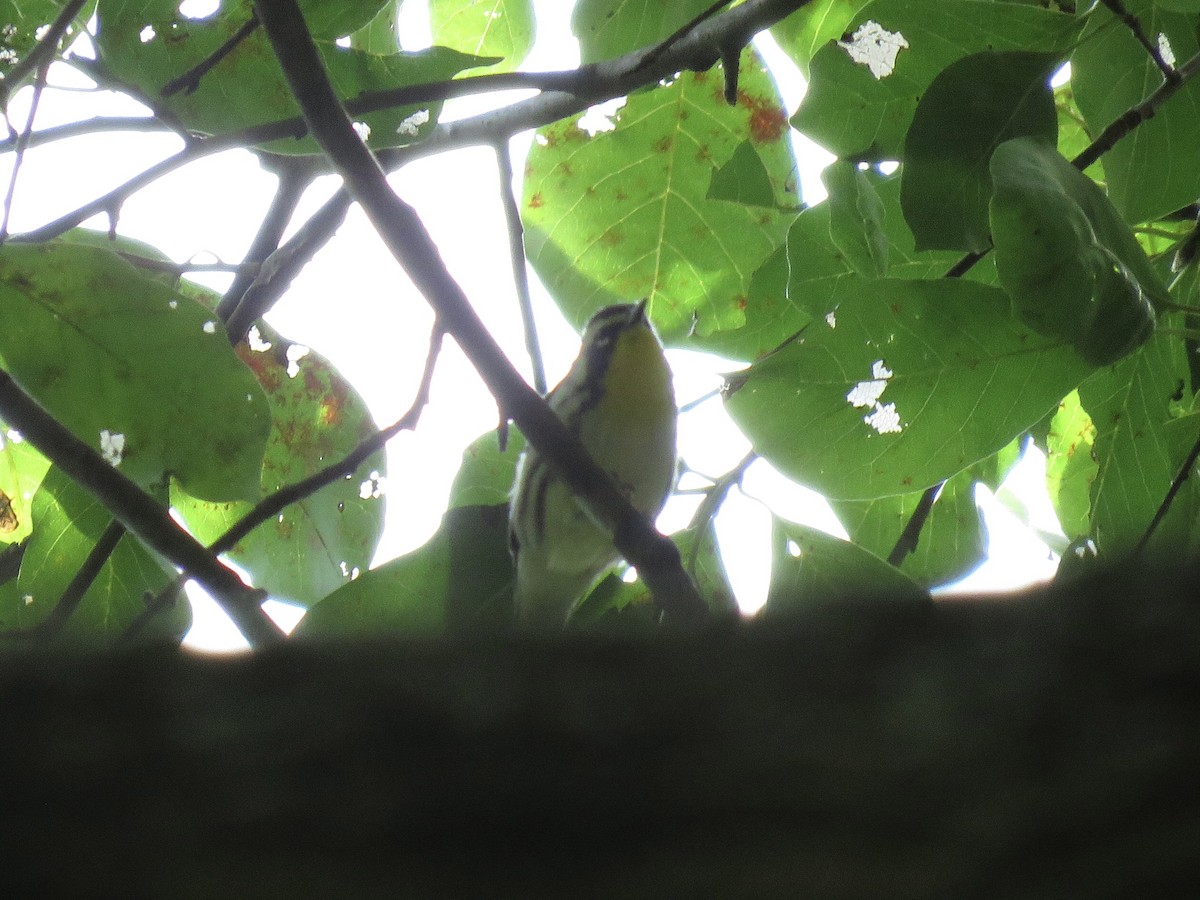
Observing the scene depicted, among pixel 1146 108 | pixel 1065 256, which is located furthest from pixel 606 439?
pixel 1065 256

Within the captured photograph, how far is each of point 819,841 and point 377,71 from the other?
2.15 m

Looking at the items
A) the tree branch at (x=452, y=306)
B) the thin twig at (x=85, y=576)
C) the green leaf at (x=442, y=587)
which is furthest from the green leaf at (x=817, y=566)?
the thin twig at (x=85, y=576)

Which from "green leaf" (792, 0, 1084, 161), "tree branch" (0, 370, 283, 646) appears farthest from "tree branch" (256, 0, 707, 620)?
"green leaf" (792, 0, 1084, 161)

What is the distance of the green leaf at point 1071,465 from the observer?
3.42 m

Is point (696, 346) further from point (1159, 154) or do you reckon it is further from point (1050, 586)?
point (1050, 586)

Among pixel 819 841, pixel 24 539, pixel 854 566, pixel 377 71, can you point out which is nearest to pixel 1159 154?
pixel 854 566

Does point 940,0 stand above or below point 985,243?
above

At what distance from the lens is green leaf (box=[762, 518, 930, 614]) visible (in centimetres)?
280

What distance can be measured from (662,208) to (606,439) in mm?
829

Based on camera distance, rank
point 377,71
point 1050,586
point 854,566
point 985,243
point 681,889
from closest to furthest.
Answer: point 681,889 < point 1050,586 < point 985,243 < point 377,71 < point 854,566

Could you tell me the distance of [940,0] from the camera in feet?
8.54

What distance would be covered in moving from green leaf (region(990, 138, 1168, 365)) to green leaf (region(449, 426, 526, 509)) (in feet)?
5.52

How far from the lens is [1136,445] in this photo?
8.83ft

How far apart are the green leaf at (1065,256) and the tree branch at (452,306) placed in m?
0.80
